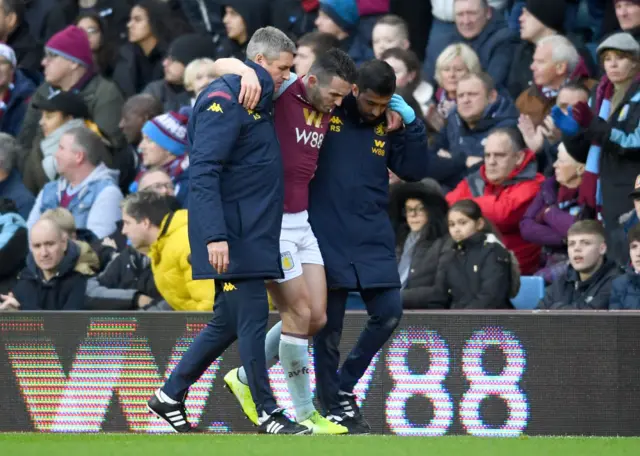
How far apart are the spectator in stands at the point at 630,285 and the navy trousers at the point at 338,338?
2.05m

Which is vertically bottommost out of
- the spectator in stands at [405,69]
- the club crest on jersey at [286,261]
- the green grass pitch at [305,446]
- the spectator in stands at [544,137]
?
the spectator in stands at [544,137]

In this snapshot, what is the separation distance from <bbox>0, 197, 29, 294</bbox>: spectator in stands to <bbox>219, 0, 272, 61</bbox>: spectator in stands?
2.98 metres

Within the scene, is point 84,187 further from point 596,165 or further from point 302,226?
point 302,226

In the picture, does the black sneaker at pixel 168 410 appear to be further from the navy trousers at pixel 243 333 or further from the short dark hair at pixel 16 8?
the short dark hair at pixel 16 8

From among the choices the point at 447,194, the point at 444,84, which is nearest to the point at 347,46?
the point at 444,84

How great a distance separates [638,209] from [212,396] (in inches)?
129

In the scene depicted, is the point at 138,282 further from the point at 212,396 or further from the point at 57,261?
the point at 212,396

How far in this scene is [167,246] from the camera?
1068 cm

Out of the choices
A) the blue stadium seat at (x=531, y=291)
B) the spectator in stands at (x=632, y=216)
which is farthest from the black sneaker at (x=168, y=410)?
the spectator in stands at (x=632, y=216)

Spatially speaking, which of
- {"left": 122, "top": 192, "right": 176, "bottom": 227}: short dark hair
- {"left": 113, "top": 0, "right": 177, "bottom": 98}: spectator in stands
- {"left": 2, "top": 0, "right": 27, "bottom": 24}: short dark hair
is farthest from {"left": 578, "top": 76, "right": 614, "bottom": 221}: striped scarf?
{"left": 2, "top": 0, "right": 27, "bottom": 24}: short dark hair

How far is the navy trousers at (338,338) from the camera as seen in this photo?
8.33 meters

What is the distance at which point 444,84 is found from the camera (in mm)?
13094

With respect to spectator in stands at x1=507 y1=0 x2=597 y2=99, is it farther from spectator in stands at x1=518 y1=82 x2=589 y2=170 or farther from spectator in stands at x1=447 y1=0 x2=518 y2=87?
spectator in stands at x1=518 y1=82 x2=589 y2=170

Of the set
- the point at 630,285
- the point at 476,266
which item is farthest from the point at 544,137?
the point at 630,285
